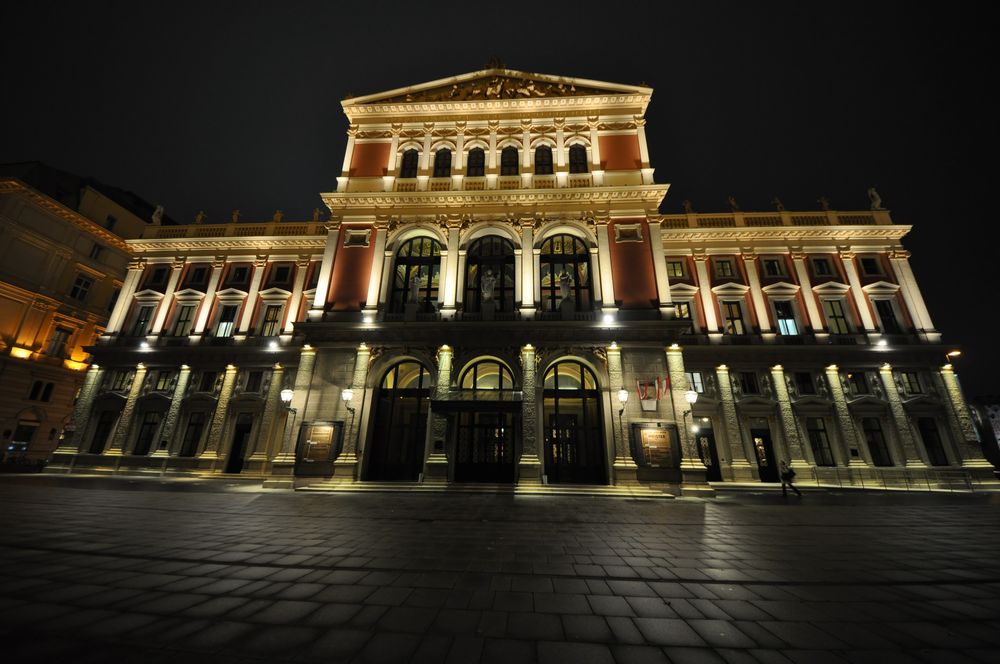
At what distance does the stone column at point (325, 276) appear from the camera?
1862cm

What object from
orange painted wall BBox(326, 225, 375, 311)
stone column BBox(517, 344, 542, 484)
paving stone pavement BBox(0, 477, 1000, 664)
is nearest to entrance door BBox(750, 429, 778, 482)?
paving stone pavement BBox(0, 477, 1000, 664)

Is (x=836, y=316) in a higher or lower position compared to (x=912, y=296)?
lower

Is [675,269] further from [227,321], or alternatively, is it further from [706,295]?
[227,321]

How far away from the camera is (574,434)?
55.2 feet

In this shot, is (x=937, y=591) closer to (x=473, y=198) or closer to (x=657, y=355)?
(x=657, y=355)

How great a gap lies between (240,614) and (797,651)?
4941mm

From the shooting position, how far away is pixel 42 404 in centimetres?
2608

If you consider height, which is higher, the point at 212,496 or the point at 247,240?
the point at 247,240

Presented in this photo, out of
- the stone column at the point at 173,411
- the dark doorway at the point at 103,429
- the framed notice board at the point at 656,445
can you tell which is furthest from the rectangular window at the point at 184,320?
the framed notice board at the point at 656,445

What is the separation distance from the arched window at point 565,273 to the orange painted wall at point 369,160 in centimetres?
1085

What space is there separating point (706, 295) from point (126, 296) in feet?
128

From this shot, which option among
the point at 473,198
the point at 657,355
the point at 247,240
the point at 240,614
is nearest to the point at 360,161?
the point at 473,198

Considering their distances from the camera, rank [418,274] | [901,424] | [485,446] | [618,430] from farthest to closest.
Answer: [901,424]
[418,274]
[485,446]
[618,430]

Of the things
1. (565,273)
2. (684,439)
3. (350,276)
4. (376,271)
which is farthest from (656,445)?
(350,276)
